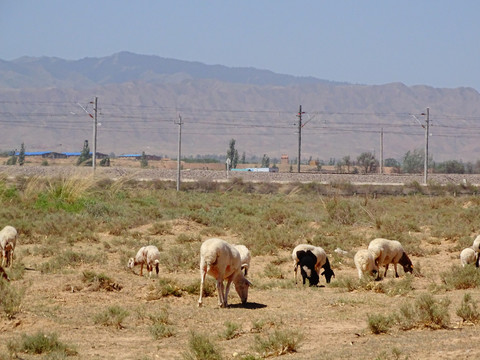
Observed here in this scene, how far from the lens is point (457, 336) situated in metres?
11.5

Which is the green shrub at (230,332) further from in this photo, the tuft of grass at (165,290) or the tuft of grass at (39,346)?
the tuft of grass at (165,290)

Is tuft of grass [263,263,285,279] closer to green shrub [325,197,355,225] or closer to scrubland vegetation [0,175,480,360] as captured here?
scrubland vegetation [0,175,480,360]

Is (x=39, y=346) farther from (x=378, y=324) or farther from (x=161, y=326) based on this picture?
(x=378, y=324)

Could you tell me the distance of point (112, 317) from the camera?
43.7ft

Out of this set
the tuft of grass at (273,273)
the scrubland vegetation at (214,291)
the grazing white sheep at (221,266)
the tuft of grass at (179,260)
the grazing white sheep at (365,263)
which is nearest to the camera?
the scrubland vegetation at (214,291)

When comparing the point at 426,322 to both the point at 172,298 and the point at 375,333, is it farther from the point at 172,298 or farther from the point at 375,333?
the point at 172,298

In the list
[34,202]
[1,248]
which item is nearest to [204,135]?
[34,202]

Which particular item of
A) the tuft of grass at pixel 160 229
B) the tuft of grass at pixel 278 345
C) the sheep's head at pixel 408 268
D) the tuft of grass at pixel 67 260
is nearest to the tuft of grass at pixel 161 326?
the tuft of grass at pixel 278 345

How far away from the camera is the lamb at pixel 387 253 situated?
18562mm

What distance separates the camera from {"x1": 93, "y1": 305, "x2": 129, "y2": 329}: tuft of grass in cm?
1316

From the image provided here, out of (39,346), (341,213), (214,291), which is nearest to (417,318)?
(214,291)

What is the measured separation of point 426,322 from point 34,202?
78.2ft

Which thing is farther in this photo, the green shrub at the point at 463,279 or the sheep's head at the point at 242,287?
the green shrub at the point at 463,279

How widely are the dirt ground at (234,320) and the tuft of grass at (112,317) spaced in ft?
0.45
